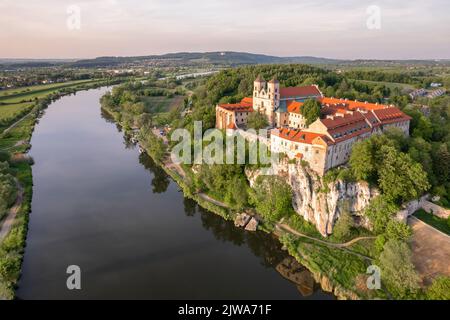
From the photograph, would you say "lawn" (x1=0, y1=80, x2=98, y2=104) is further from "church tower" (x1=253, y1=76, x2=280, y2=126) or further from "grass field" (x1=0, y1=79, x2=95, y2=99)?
"church tower" (x1=253, y1=76, x2=280, y2=126)

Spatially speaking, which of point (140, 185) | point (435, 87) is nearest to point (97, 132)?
point (140, 185)

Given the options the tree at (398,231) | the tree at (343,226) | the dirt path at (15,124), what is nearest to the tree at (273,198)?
the tree at (343,226)

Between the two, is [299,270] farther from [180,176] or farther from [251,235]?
[180,176]

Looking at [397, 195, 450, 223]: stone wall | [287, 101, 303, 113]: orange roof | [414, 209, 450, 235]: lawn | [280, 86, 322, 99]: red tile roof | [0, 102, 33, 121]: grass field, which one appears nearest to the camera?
[414, 209, 450, 235]: lawn

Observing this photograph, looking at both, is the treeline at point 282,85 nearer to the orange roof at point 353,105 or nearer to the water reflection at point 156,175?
the water reflection at point 156,175

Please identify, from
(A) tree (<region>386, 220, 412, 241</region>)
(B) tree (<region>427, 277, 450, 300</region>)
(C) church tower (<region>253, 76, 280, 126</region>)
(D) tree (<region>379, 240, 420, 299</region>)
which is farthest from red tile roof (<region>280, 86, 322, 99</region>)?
(B) tree (<region>427, 277, 450, 300</region>)
